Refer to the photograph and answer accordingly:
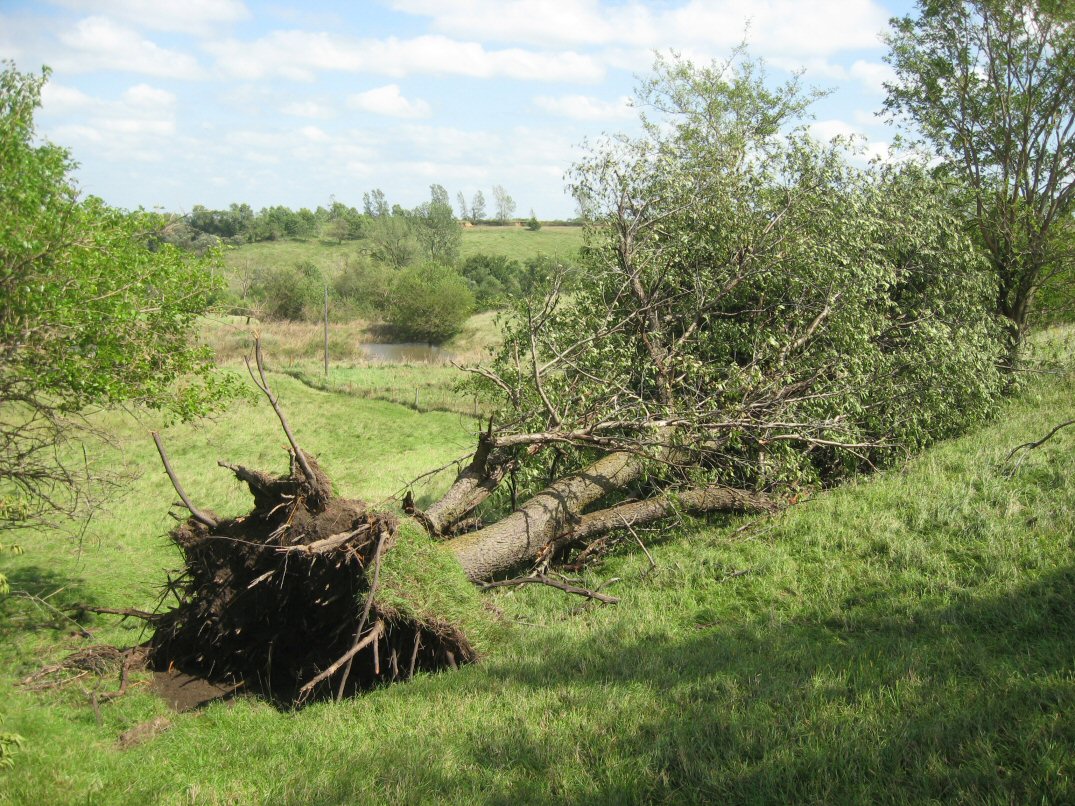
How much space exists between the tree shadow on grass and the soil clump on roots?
866 mm

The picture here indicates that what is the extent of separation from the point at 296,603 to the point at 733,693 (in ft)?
14.3

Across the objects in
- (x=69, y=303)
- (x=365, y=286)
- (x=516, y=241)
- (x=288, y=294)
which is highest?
(x=516, y=241)

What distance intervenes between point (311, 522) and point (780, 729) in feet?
14.4

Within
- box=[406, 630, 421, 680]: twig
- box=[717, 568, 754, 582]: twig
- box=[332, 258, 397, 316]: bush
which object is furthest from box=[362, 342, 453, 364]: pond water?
box=[406, 630, 421, 680]: twig

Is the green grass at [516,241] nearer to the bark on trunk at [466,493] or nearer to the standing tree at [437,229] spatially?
the standing tree at [437,229]

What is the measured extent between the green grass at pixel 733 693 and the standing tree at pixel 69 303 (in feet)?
9.50

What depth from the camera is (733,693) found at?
17.2 feet

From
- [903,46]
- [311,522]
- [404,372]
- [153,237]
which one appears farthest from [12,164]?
[404,372]

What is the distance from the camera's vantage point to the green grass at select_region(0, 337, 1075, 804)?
13.8ft

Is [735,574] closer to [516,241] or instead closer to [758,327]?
[758,327]

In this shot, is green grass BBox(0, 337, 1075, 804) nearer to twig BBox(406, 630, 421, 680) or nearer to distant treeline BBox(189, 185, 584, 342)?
twig BBox(406, 630, 421, 680)

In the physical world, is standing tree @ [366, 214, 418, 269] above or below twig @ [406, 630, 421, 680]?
above

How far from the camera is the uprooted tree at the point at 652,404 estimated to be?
23.6ft

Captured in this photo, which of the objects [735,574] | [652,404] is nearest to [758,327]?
[652,404]
